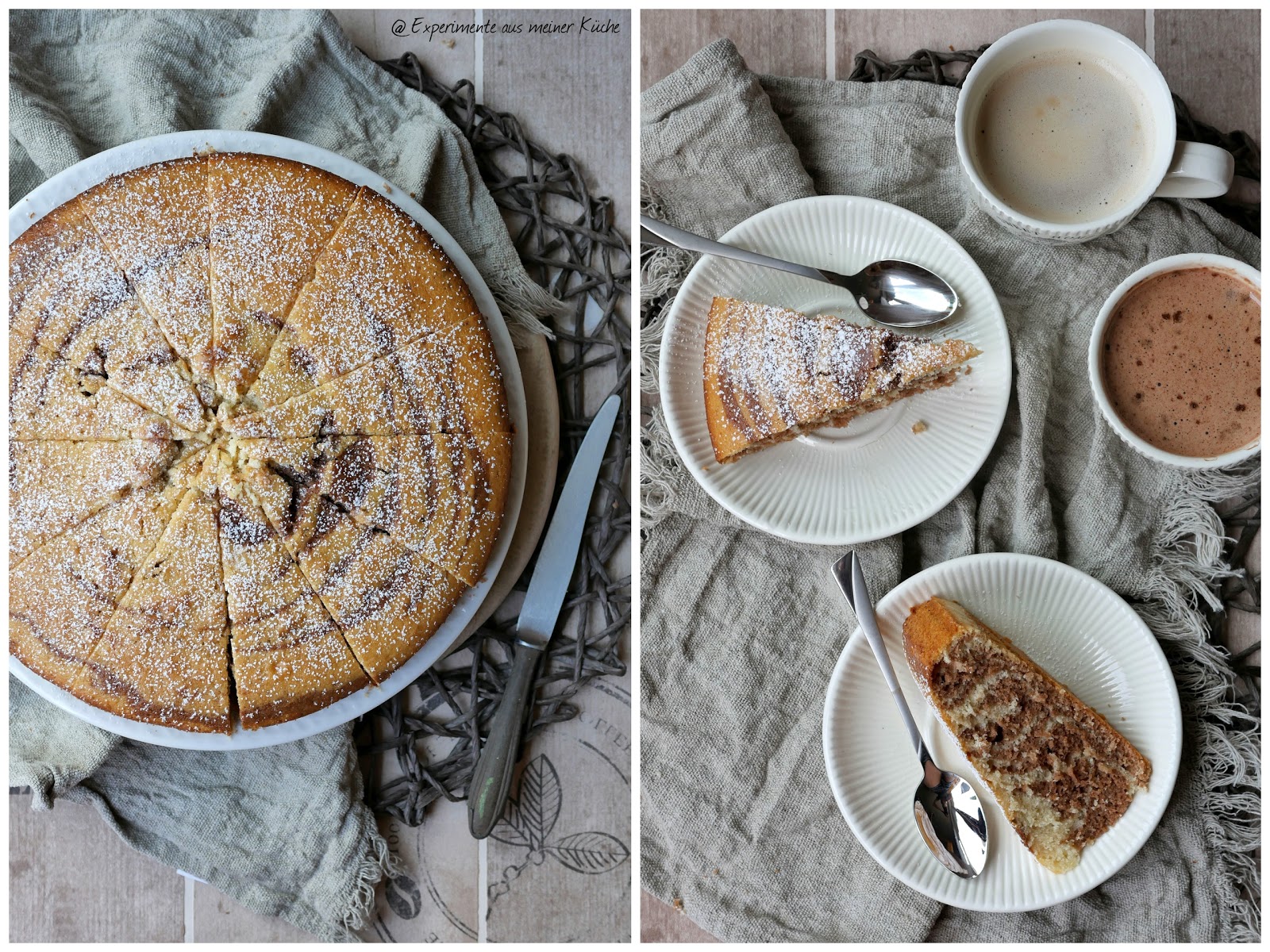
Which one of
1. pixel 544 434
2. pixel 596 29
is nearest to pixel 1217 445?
pixel 544 434

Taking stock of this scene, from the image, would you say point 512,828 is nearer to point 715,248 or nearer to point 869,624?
point 869,624

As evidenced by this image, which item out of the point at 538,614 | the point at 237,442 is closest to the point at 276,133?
the point at 237,442

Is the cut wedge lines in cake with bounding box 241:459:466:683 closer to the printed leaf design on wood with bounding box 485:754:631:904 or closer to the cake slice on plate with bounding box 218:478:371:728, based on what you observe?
the cake slice on plate with bounding box 218:478:371:728

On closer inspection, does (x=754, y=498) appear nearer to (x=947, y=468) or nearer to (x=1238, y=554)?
(x=947, y=468)

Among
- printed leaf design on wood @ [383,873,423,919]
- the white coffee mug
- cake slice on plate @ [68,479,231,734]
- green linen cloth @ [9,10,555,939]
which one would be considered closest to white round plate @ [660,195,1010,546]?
the white coffee mug

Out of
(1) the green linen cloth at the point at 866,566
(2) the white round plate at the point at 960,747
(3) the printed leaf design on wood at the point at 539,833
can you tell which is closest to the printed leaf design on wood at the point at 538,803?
(3) the printed leaf design on wood at the point at 539,833

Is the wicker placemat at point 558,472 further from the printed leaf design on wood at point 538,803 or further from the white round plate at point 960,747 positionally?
the white round plate at point 960,747
